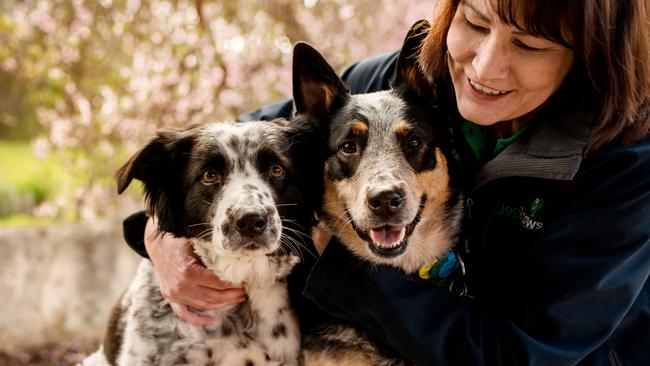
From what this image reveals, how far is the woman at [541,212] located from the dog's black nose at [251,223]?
0.24 meters

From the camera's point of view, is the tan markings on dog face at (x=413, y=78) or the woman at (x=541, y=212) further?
the tan markings on dog face at (x=413, y=78)

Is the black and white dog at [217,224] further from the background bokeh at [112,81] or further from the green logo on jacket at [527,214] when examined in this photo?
the background bokeh at [112,81]

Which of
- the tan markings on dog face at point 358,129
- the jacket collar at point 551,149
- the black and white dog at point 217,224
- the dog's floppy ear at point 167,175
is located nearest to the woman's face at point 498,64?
the jacket collar at point 551,149

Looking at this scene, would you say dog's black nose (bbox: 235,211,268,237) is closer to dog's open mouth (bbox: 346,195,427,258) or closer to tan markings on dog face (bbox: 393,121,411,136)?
dog's open mouth (bbox: 346,195,427,258)

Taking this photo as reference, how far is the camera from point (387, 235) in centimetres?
243

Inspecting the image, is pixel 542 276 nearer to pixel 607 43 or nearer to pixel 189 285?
pixel 607 43

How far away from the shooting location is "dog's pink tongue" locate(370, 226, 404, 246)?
2.42 meters

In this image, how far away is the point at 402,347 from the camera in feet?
7.34

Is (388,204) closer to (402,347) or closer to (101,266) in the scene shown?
(402,347)

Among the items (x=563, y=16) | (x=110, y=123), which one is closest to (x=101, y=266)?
(x=110, y=123)

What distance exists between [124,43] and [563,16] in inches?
165

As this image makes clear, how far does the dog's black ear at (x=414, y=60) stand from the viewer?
8.75 feet

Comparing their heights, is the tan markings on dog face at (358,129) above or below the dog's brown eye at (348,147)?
above

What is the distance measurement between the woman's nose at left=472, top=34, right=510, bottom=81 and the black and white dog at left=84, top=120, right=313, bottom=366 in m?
0.77
